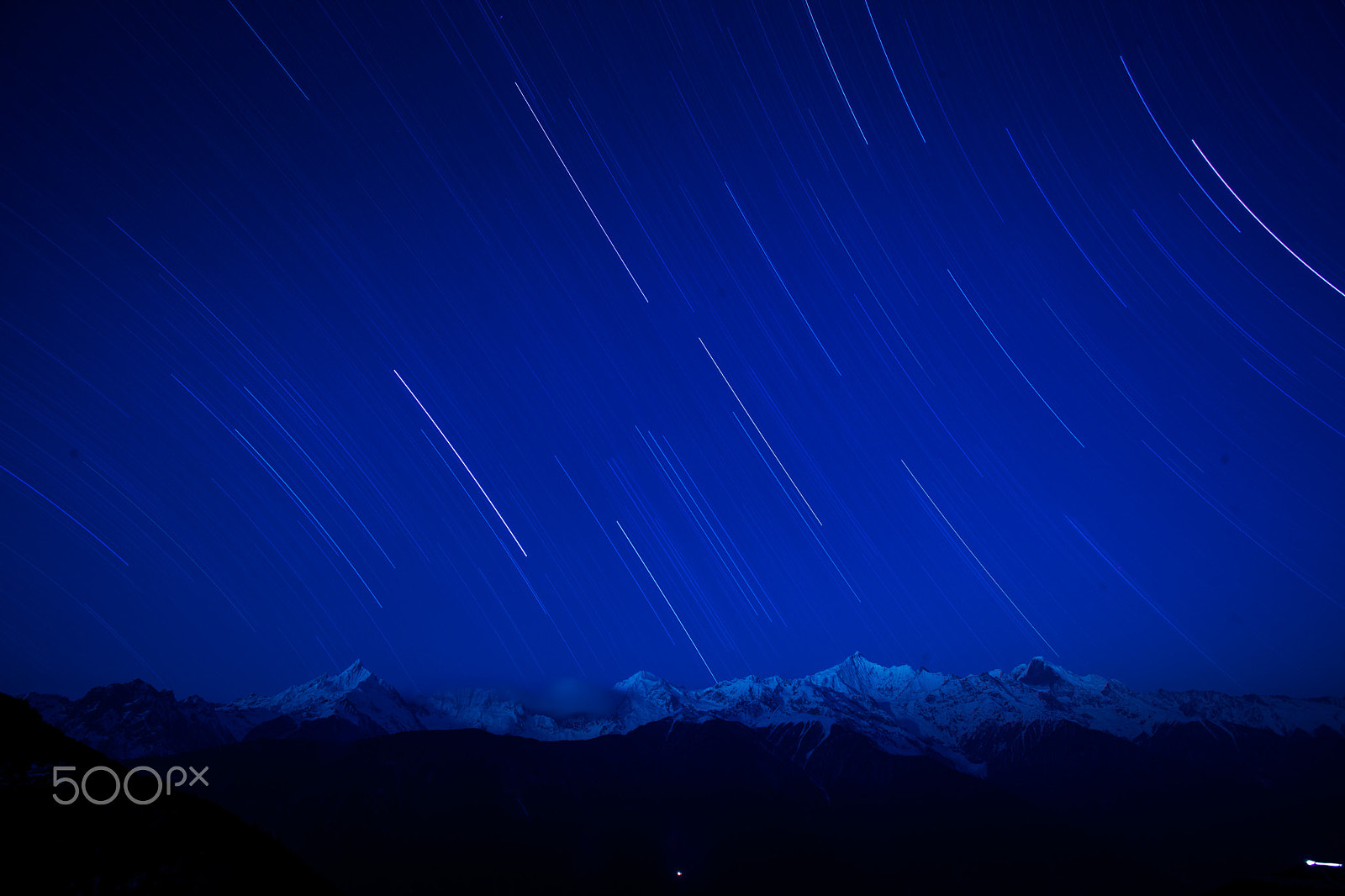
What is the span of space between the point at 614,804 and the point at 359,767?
65.0m

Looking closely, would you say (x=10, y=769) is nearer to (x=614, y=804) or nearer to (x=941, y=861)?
(x=614, y=804)

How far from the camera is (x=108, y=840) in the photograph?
92.7ft

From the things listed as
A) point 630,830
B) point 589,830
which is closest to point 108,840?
point 589,830

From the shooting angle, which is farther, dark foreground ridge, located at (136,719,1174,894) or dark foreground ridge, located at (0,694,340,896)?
dark foreground ridge, located at (136,719,1174,894)

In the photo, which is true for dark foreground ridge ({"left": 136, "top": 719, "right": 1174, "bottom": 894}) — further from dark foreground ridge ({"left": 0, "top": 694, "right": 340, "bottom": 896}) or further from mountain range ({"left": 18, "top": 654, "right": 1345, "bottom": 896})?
dark foreground ridge ({"left": 0, "top": 694, "right": 340, "bottom": 896})

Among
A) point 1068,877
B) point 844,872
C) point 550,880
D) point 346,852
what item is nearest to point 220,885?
point 550,880

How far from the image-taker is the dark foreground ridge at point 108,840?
86.6 ft

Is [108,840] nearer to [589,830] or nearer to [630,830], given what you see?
[589,830]

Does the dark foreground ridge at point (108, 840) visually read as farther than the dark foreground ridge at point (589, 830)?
No

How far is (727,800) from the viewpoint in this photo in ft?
596

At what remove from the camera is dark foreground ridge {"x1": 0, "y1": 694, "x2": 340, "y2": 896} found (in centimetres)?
2641

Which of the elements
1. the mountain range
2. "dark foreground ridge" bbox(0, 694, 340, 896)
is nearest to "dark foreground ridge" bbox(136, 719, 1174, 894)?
the mountain range

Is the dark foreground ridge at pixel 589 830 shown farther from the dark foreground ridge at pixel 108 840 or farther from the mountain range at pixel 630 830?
the dark foreground ridge at pixel 108 840

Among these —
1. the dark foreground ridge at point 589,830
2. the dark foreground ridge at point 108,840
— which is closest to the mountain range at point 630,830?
the dark foreground ridge at point 589,830
